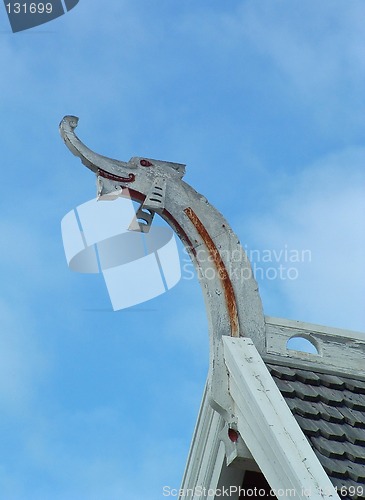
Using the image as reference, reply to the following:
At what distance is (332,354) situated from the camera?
5555mm

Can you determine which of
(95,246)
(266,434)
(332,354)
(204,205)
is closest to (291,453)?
(266,434)

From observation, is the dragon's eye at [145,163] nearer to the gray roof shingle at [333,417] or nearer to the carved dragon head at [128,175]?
the carved dragon head at [128,175]

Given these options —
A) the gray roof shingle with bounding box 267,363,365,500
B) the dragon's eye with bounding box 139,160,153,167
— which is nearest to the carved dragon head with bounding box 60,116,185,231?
the dragon's eye with bounding box 139,160,153,167

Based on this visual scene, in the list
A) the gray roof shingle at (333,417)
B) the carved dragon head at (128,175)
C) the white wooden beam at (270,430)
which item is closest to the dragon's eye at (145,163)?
the carved dragon head at (128,175)

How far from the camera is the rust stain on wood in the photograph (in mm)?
5496

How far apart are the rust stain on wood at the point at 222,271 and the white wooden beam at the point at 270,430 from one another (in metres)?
0.14

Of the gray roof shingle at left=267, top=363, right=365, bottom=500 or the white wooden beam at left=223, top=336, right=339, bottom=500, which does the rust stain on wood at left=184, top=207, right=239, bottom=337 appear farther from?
the gray roof shingle at left=267, top=363, right=365, bottom=500

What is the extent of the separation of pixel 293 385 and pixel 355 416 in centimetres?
37

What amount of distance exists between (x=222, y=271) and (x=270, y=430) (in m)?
1.38

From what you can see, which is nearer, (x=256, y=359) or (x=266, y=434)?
(x=266, y=434)

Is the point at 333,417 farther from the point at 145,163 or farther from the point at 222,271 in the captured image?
the point at 145,163

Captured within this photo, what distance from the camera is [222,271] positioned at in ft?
18.5

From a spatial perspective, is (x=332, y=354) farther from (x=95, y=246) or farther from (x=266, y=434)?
(x=95, y=246)

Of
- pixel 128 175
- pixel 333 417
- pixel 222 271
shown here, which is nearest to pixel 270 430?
pixel 333 417
